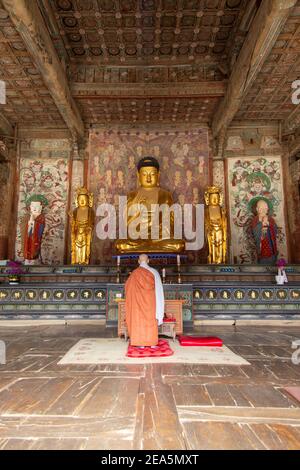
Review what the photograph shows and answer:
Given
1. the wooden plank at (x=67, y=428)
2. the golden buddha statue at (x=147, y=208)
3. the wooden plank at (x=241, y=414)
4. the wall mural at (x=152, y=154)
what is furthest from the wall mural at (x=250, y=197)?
the wooden plank at (x=67, y=428)

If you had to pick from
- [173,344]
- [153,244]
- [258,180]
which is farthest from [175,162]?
[173,344]

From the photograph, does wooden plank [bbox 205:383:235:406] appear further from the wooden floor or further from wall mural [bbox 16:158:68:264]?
wall mural [bbox 16:158:68:264]

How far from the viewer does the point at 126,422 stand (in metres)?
1.58

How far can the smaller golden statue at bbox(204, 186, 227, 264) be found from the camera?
21.3ft

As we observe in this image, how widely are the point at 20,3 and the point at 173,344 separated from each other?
15.0 ft

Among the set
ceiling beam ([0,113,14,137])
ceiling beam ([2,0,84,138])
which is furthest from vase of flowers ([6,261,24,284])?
ceiling beam ([0,113,14,137])

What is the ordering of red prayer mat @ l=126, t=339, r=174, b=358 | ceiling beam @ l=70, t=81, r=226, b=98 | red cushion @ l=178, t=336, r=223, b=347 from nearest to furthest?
1. red prayer mat @ l=126, t=339, r=174, b=358
2. red cushion @ l=178, t=336, r=223, b=347
3. ceiling beam @ l=70, t=81, r=226, b=98

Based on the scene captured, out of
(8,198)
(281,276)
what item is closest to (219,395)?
(281,276)

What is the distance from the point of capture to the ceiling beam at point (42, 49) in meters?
3.92

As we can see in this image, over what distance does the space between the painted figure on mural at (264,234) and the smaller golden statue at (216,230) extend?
33.9 inches

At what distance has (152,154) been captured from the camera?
312 inches

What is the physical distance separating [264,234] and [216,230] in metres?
1.15

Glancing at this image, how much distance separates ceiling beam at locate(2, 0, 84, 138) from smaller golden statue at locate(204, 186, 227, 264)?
3559mm
